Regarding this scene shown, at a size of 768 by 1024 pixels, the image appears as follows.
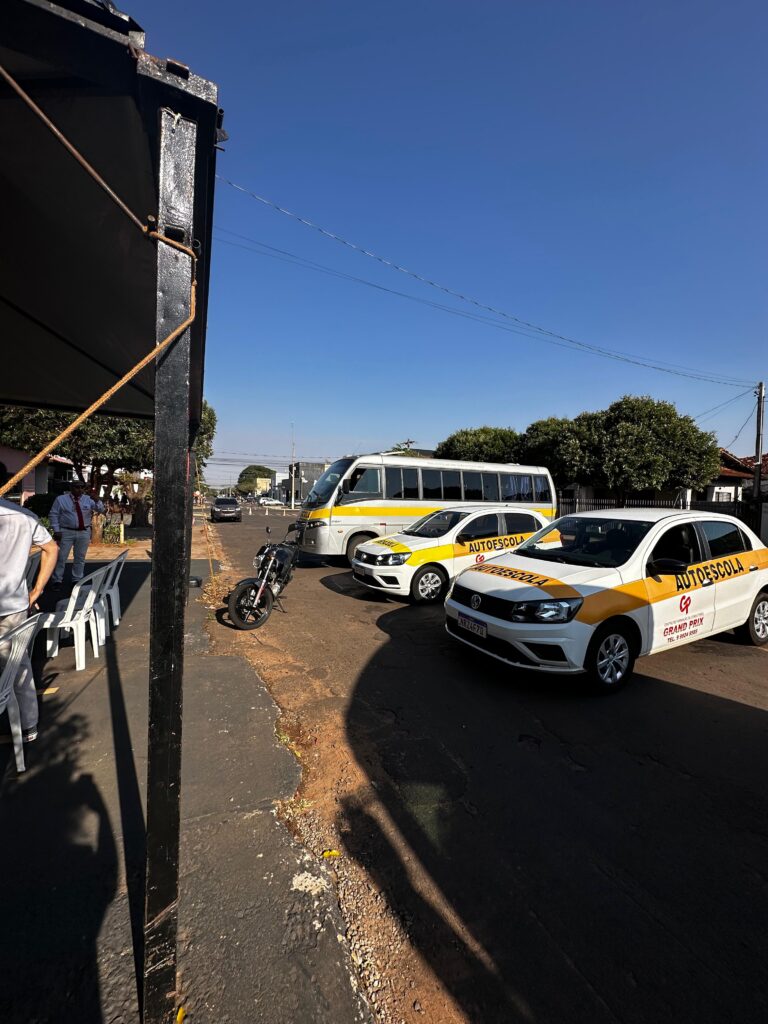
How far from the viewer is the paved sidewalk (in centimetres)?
167

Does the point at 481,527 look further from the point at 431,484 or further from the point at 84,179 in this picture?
the point at 84,179

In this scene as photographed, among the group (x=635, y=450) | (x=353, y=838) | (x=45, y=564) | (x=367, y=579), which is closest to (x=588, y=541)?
(x=367, y=579)

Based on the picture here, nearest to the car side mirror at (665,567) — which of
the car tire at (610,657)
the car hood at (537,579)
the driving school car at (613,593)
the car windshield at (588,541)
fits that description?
the driving school car at (613,593)

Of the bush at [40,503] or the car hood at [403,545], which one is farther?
the bush at [40,503]

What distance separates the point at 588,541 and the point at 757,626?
2438mm

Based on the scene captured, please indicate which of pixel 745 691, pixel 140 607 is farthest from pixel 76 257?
pixel 745 691

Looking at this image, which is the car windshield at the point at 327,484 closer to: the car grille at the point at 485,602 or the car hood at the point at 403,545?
the car hood at the point at 403,545

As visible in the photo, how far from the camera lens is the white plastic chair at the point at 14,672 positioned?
9.06ft

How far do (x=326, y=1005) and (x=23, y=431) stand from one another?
14862 millimetres

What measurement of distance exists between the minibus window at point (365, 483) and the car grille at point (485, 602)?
6.42 metres

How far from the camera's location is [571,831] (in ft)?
8.44

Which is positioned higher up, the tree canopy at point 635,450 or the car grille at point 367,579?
the tree canopy at point 635,450

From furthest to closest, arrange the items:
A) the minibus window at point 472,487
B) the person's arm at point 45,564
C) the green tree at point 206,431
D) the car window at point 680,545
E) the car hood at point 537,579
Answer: the green tree at point 206,431 → the minibus window at point 472,487 → the car window at point 680,545 → the car hood at point 537,579 → the person's arm at point 45,564

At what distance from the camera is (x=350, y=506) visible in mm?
11203
